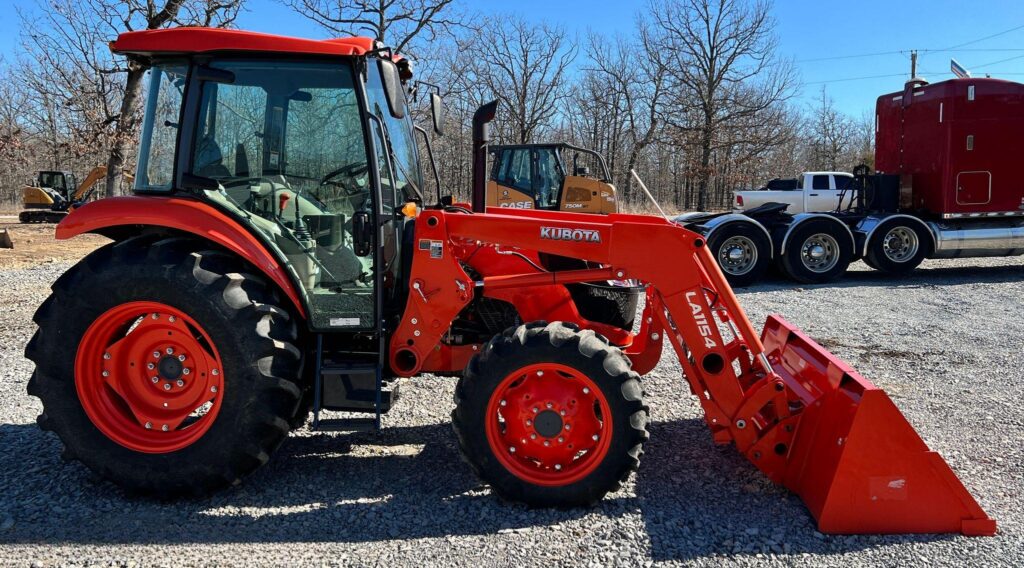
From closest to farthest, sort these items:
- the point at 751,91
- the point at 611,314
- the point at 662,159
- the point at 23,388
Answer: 1. the point at 611,314
2. the point at 23,388
3. the point at 751,91
4. the point at 662,159

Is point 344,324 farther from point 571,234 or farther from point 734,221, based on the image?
point 734,221

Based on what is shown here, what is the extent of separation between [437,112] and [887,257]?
33.4 feet

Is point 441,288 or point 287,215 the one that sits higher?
point 287,215

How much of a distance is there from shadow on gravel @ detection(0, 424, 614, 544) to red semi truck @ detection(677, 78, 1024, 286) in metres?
8.32

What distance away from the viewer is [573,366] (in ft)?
10.6

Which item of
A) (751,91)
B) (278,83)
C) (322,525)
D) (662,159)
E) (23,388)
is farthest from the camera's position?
(662,159)

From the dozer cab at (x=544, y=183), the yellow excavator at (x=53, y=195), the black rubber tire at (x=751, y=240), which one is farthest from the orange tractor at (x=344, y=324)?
the yellow excavator at (x=53, y=195)

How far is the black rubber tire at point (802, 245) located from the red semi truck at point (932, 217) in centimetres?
2

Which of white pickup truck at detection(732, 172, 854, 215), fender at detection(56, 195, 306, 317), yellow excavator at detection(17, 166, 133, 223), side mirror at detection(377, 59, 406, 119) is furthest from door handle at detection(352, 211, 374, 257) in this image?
yellow excavator at detection(17, 166, 133, 223)

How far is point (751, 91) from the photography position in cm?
3616

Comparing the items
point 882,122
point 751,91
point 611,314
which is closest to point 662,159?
point 751,91

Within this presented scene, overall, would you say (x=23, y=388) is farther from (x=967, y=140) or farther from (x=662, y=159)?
(x=662, y=159)

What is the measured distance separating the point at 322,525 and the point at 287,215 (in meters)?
1.60

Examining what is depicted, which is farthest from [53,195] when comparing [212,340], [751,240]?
[212,340]
